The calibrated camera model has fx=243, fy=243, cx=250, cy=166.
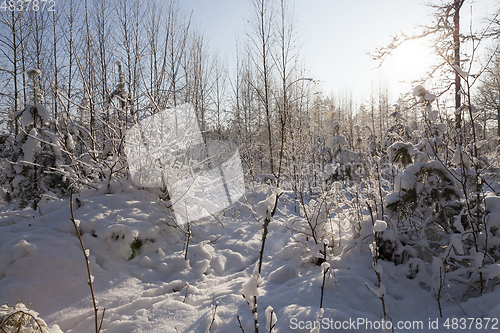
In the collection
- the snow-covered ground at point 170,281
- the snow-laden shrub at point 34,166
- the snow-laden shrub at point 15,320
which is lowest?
the snow-covered ground at point 170,281

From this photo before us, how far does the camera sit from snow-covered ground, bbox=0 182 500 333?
63.9 inches

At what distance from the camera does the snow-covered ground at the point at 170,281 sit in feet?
5.33

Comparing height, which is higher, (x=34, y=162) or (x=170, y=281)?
(x=34, y=162)

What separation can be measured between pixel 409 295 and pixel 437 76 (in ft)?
25.1

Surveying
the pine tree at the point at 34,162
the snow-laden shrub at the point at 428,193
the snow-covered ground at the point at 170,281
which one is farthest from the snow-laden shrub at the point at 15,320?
the pine tree at the point at 34,162

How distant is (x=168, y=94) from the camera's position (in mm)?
3848

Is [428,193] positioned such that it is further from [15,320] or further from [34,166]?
[34,166]

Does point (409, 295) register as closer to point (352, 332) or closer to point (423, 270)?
point (423, 270)

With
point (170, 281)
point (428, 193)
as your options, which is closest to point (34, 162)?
point (170, 281)

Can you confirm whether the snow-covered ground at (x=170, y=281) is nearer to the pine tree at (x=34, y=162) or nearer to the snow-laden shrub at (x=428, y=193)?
the snow-laden shrub at (x=428, y=193)

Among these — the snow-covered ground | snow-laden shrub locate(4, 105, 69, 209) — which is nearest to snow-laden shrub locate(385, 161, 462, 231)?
the snow-covered ground

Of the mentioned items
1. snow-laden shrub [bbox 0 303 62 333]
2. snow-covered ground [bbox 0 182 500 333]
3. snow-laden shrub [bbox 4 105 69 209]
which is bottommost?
snow-covered ground [bbox 0 182 500 333]

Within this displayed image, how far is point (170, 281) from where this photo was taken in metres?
2.34

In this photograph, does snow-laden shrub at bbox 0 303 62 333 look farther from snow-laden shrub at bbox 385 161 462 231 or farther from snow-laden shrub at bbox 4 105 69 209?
snow-laden shrub at bbox 4 105 69 209
